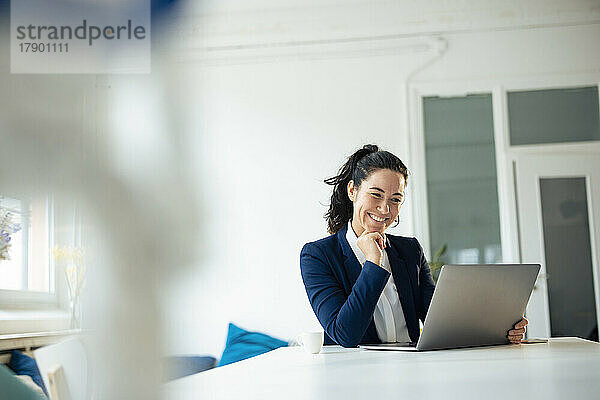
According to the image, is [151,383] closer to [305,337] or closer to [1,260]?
[1,260]

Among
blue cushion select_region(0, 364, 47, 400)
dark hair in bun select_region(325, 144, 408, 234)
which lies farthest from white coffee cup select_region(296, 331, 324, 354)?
blue cushion select_region(0, 364, 47, 400)

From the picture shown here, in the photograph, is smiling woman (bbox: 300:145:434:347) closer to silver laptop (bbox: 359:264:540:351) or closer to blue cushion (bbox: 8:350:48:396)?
silver laptop (bbox: 359:264:540:351)

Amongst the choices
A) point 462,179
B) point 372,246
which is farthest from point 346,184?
point 462,179

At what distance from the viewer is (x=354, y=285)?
1956mm

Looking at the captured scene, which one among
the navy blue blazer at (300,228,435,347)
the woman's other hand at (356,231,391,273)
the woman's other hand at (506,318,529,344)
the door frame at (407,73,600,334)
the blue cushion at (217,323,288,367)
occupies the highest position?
the door frame at (407,73,600,334)

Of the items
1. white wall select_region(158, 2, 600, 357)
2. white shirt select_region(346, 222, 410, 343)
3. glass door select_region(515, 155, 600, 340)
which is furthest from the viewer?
white wall select_region(158, 2, 600, 357)

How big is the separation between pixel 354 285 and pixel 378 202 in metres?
0.42

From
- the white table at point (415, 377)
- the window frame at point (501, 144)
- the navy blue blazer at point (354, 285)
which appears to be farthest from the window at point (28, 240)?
the window frame at point (501, 144)

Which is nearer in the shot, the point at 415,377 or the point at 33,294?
the point at 33,294

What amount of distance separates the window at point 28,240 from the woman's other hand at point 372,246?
1.73m

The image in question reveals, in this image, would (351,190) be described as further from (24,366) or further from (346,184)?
(24,366)

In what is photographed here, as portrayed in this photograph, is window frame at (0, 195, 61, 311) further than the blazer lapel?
No

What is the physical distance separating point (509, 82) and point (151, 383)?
4.64 m

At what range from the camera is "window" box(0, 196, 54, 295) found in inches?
7.9
